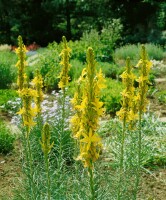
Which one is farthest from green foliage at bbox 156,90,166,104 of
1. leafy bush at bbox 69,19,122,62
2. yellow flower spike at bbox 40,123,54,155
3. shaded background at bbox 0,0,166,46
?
shaded background at bbox 0,0,166,46

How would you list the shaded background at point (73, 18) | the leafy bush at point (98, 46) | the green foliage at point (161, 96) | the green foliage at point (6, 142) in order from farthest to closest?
the shaded background at point (73, 18), the leafy bush at point (98, 46), the green foliage at point (161, 96), the green foliage at point (6, 142)

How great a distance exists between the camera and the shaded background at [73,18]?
20.5 meters

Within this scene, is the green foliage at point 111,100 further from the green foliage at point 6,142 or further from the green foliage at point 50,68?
the green foliage at point 6,142

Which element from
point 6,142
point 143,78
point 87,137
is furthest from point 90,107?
point 6,142

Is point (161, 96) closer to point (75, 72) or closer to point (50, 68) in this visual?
point (75, 72)

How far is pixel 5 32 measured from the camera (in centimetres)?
2439

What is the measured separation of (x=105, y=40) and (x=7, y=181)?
10701mm

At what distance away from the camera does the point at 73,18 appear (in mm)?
24906

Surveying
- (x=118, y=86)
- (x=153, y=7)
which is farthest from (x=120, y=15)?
(x=118, y=86)

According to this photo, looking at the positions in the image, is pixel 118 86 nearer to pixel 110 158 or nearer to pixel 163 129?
pixel 163 129

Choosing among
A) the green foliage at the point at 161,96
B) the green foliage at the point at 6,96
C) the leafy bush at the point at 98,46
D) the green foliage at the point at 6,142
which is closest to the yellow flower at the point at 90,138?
A: the green foliage at the point at 6,142

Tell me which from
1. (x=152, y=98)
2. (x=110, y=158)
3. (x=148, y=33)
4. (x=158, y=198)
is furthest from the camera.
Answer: (x=148, y=33)

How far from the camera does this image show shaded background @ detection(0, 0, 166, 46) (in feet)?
67.2

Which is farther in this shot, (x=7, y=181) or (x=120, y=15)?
(x=120, y=15)
